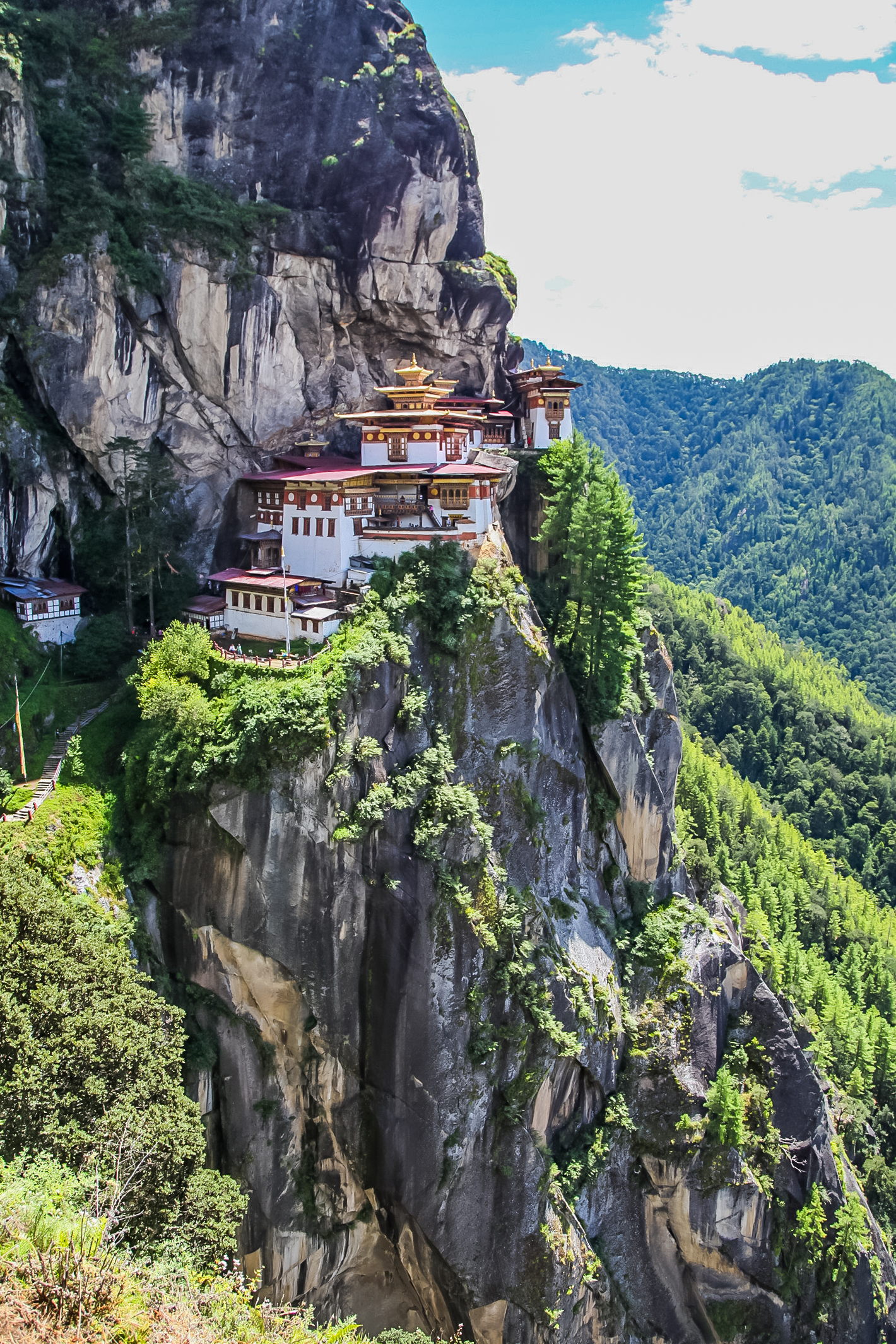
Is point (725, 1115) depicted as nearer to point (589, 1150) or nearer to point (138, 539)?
point (589, 1150)

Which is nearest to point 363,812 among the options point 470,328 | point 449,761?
point 449,761

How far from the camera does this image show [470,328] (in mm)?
58125

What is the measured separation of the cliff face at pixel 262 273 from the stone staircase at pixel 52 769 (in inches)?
372

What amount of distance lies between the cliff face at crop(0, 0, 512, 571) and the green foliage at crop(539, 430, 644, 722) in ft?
46.5

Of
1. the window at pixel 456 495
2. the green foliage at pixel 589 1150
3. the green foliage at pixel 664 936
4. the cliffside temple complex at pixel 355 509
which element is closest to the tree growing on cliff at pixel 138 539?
the cliffside temple complex at pixel 355 509

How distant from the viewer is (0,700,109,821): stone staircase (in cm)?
3278

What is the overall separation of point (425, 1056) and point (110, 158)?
44.5m

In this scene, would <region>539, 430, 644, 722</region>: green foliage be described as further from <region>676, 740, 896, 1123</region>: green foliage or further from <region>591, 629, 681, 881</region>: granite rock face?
<region>676, 740, 896, 1123</region>: green foliage

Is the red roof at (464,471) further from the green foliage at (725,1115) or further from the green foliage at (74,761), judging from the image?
the green foliage at (725,1115)

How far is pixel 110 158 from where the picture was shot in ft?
155

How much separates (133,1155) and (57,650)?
2452cm

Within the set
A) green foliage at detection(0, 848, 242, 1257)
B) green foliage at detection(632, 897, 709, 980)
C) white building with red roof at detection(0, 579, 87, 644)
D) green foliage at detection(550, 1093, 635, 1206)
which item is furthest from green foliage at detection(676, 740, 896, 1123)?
white building with red roof at detection(0, 579, 87, 644)

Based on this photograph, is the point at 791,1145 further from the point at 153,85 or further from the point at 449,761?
the point at 153,85

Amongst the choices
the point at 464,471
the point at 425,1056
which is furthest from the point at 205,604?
the point at 425,1056
